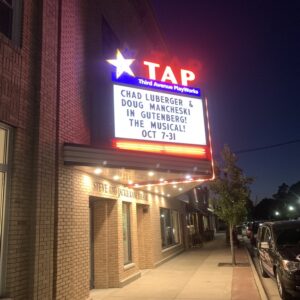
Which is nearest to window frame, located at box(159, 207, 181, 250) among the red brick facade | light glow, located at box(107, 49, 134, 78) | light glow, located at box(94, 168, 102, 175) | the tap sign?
the red brick facade

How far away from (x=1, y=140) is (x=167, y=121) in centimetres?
606

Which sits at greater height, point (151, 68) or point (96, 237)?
point (151, 68)

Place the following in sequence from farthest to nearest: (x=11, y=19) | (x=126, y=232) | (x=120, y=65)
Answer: (x=126, y=232) < (x=120, y=65) < (x=11, y=19)

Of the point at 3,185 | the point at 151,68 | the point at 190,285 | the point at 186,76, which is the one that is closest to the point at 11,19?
the point at 3,185

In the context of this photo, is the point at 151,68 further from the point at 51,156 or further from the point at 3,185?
the point at 3,185

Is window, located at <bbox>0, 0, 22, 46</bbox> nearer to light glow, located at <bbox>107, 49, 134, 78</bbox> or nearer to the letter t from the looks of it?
light glow, located at <bbox>107, 49, 134, 78</bbox>

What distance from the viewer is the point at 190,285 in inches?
455

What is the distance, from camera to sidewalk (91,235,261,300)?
10078 mm

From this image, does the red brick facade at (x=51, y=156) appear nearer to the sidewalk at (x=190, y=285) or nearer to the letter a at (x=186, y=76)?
the sidewalk at (x=190, y=285)

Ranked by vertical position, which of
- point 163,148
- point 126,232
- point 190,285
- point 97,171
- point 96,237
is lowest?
point 190,285

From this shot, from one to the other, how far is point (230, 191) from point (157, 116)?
25.5 ft

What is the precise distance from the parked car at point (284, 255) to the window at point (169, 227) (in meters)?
7.60

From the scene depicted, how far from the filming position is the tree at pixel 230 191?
693 inches

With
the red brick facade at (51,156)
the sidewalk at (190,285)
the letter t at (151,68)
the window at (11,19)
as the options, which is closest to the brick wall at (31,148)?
the red brick facade at (51,156)
